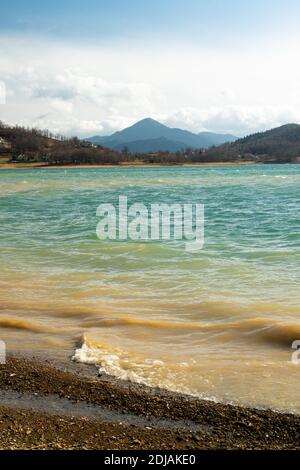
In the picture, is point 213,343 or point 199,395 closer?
point 199,395

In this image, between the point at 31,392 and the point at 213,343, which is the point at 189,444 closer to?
the point at 31,392

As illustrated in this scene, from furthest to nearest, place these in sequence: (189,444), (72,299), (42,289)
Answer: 1. (42,289)
2. (72,299)
3. (189,444)

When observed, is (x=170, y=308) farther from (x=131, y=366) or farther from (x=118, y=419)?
(x=118, y=419)

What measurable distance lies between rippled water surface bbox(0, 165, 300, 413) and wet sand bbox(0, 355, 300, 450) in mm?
459

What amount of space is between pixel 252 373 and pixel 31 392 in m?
2.82

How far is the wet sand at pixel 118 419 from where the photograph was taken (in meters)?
4.76

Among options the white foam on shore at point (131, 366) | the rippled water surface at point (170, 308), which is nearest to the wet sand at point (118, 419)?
the white foam on shore at point (131, 366)

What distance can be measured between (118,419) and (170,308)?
4.66 metres

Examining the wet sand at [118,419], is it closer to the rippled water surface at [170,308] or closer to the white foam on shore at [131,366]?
the white foam on shore at [131,366]

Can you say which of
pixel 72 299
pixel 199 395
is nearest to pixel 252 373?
pixel 199 395

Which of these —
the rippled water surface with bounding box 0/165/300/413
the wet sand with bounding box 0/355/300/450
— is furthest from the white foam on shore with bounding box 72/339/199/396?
the wet sand with bounding box 0/355/300/450

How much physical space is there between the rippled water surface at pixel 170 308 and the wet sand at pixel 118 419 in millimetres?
459

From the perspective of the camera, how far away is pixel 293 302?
387 inches

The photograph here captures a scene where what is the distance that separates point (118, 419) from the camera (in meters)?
5.27
